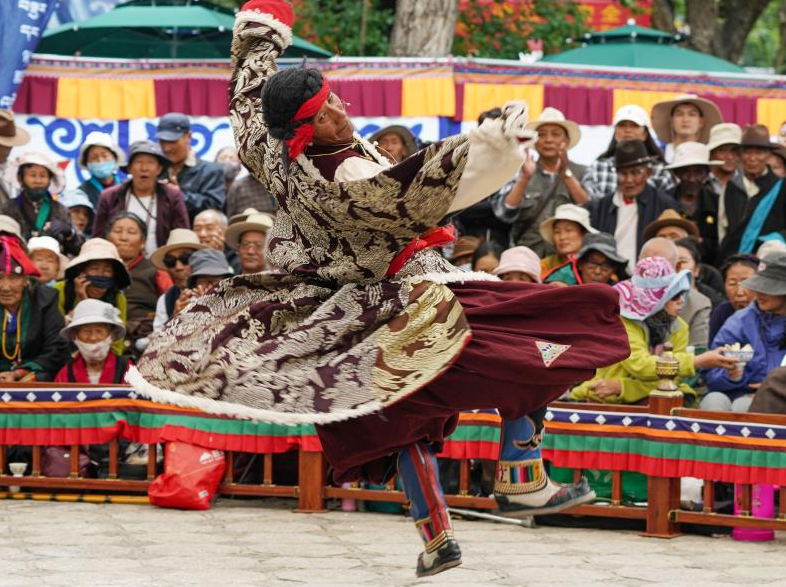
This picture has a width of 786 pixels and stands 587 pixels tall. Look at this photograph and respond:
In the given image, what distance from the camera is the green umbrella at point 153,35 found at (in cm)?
1302

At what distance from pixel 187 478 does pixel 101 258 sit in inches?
64.0

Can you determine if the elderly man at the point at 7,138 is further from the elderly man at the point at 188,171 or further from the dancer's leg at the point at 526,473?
the dancer's leg at the point at 526,473

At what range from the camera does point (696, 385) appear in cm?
834

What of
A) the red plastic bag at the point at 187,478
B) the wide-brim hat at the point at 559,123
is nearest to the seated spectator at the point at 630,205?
the wide-brim hat at the point at 559,123

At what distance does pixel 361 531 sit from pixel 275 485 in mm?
819

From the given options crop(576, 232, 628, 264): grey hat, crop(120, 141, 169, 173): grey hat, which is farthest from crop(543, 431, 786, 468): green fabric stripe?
crop(120, 141, 169, 173): grey hat

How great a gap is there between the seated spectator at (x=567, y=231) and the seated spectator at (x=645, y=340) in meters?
0.86

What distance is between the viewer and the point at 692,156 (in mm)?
9578

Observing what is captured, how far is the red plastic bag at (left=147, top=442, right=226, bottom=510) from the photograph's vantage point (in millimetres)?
7883

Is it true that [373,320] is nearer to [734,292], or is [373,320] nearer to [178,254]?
[734,292]

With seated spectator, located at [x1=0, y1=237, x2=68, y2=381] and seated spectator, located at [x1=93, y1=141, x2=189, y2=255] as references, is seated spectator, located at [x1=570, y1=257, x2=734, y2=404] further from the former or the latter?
seated spectator, located at [x1=93, y1=141, x2=189, y2=255]

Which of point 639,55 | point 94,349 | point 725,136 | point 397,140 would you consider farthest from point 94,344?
point 639,55

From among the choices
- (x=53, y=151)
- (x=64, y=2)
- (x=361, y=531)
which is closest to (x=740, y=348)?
(x=361, y=531)

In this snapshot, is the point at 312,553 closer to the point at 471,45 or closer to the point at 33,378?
the point at 33,378
